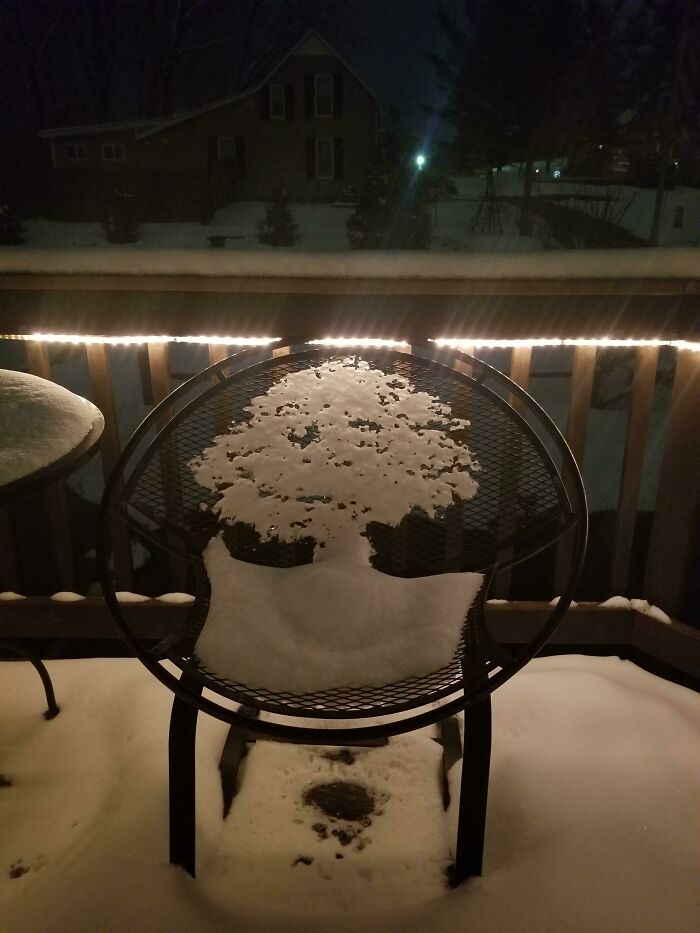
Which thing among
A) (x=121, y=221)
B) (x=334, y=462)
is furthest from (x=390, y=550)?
(x=121, y=221)

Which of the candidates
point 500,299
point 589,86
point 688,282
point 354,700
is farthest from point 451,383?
point 589,86

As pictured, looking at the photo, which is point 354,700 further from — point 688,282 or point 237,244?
point 237,244

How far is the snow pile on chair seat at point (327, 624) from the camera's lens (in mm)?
978

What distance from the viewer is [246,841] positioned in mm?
1277

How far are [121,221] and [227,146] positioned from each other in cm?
684

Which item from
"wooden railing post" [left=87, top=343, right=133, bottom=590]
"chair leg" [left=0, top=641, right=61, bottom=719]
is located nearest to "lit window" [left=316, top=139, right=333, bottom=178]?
"wooden railing post" [left=87, top=343, right=133, bottom=590]

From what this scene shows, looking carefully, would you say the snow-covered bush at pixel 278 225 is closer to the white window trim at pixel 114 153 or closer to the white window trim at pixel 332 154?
the white window trim at pixel 332 154

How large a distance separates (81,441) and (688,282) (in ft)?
4.50

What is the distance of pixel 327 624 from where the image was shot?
1.06 metres

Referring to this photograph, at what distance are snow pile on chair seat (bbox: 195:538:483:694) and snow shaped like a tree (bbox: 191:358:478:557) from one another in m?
0.09

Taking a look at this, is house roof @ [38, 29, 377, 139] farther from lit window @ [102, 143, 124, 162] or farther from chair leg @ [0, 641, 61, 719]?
chair leg @ [0, 641, 61, 719]

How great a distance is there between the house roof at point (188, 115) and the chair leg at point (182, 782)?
2261cm

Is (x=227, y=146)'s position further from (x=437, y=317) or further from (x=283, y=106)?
(x=437, y=317)

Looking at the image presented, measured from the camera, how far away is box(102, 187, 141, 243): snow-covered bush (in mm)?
16844
